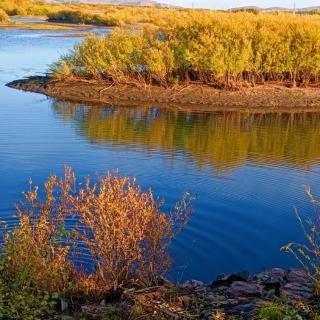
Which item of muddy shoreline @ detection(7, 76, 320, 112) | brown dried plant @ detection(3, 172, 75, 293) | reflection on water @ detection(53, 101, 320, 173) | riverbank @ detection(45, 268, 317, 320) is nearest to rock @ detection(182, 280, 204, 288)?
riverbank @ detection(45, 268, 317, 320)

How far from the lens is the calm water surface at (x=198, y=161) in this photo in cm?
931

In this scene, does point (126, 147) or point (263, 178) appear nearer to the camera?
point (263, 178)

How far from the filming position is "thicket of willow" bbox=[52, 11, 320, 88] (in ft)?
80.0

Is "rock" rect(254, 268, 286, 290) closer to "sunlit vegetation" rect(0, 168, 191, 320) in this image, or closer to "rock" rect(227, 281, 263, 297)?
"rock" rect(227, 281, 263, 297)

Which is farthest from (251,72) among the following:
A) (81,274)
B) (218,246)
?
(81,274)

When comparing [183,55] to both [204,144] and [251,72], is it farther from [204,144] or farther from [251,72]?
[204,144]

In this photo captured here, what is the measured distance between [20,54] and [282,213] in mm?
28635

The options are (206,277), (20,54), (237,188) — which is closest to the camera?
(206,277)

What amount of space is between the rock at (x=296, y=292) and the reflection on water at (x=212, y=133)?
7.04 metres

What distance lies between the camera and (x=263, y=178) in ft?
42.7

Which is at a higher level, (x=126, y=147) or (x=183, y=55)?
(x=183, y=55)

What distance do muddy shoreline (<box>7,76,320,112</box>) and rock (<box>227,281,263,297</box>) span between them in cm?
1591

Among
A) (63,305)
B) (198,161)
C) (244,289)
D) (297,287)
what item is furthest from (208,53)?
(63,305)

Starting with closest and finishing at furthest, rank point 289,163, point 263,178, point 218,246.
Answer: point 218,246 < point 263,178 < point 289,163
